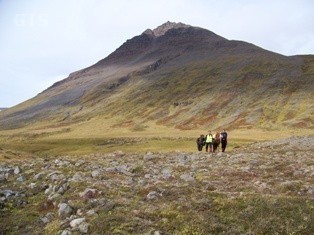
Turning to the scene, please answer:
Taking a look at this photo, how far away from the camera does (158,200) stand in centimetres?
1817

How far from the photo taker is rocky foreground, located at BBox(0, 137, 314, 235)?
15.4 metres

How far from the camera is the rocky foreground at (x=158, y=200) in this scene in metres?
15.4

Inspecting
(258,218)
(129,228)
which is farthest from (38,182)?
(258,218)

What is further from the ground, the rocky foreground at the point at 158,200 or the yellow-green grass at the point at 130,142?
the rocky foreground at the point at 158,200

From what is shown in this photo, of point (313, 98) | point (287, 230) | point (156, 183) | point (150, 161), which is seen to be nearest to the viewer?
point (287, 230)

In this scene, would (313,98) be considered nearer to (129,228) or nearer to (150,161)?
(150,161)

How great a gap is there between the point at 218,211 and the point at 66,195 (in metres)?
7.43

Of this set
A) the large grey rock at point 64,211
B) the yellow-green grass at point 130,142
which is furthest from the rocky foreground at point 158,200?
the yellow-green grass at point 130,142

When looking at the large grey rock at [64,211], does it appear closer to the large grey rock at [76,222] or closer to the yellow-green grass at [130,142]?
the large grey rock at [76,222]

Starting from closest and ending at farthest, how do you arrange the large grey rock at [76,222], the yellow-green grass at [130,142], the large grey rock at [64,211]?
the large grey rock at [76,222] < the large grey rock at [64,211] < the yellow-green grass at [130,142]

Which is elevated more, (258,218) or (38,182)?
(38,182)

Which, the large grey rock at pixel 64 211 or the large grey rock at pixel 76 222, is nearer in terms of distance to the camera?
the large grey rock at pixel 76 222

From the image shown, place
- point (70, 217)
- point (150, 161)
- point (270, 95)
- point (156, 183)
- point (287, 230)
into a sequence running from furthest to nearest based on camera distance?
point (270, 95)
point (150, 161)
point (156, 183)
point (70, 217)
point (287, 230)

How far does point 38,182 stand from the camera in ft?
74.0
